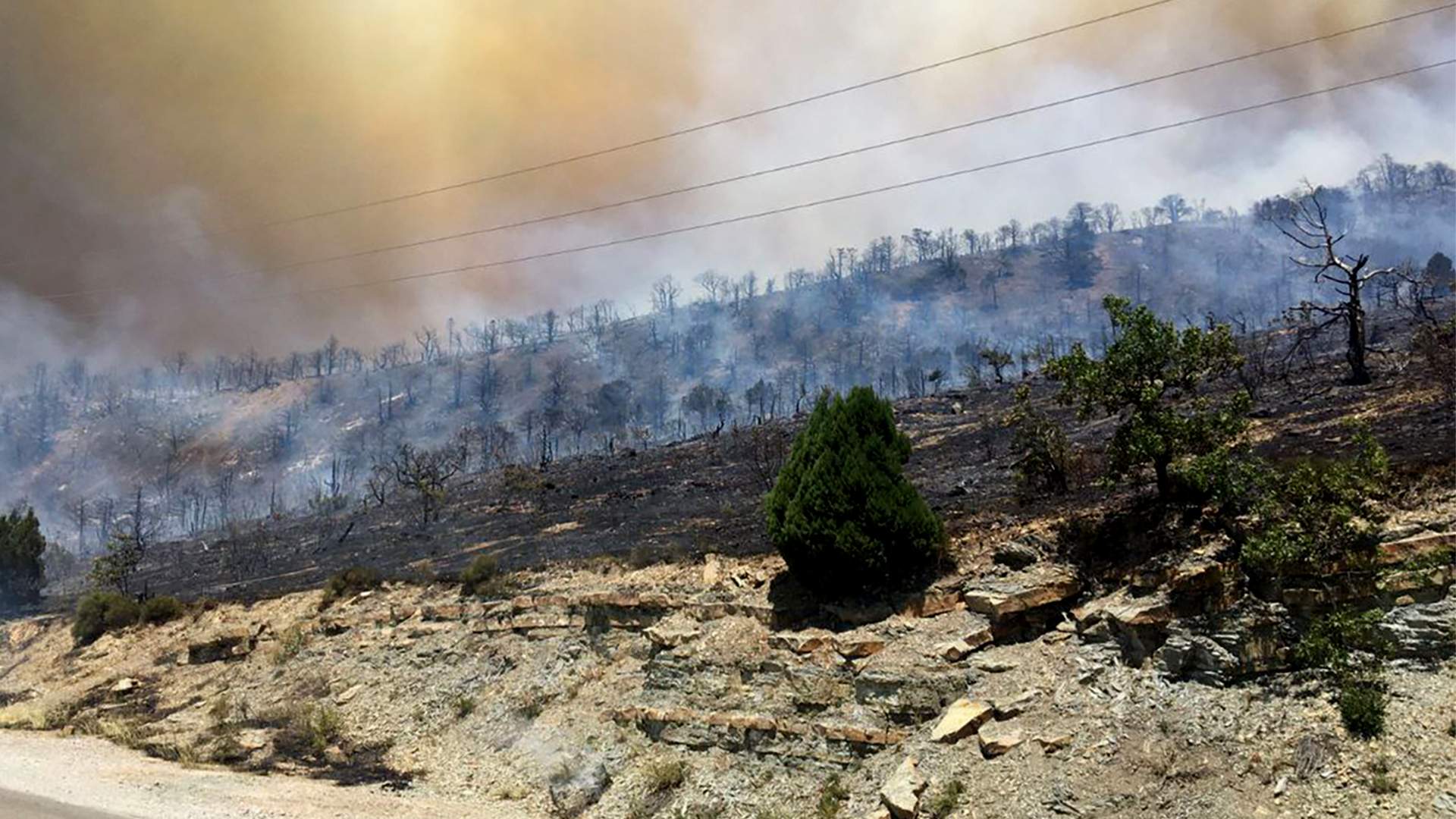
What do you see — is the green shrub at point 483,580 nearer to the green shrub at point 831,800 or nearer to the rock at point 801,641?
the rock at point 801,641

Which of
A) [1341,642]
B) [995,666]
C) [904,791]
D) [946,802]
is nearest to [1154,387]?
[1341,642]

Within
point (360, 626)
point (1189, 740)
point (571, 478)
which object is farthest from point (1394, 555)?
point (571, 478)

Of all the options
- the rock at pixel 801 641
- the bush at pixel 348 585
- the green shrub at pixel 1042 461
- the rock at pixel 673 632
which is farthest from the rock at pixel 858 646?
the bush at pixel 348 585

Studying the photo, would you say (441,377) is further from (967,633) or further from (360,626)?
(967,633)

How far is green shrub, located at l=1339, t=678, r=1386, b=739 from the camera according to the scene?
8.84 m

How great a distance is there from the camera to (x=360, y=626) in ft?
77.8

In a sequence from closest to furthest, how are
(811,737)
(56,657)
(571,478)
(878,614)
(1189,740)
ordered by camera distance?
(1189,740)
(811,737)
(878,614)
(56,657)
(571,478)

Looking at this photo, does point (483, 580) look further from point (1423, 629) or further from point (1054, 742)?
point (1423, 629)

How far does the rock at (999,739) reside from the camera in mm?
10727

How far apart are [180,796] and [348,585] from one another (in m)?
12.6

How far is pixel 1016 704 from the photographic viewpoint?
37.6 feet

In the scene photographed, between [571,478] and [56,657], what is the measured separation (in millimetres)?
25503

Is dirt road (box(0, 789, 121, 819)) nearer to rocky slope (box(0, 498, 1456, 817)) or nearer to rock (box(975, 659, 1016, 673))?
rocky slope (box(0, 498, 1456, 817))

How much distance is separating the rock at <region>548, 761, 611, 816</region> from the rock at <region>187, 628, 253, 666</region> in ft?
50.8
